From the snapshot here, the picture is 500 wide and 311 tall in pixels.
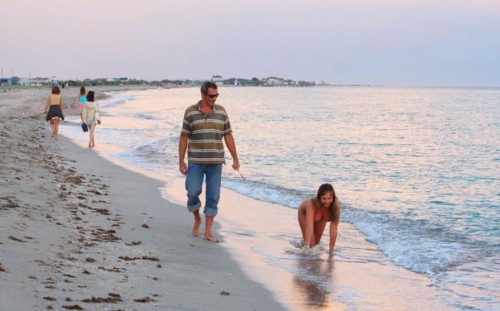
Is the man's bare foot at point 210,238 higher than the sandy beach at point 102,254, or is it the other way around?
the sandy beach at point 102,254

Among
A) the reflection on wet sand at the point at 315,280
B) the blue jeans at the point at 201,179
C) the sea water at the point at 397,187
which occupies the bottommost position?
the sea water at the point at 397,187

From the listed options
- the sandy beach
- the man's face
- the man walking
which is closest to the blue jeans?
the man walking

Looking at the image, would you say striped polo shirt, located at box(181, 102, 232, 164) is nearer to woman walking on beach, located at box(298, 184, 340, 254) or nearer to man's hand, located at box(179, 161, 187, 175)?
man's hand, located at box(179, 161, 187, 175)

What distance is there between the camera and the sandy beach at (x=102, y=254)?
4.77m

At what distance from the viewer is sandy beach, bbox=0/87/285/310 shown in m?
4.77

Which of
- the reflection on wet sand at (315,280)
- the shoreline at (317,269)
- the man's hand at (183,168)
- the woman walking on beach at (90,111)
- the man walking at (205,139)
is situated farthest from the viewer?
the woman walking on beach at (90,111)

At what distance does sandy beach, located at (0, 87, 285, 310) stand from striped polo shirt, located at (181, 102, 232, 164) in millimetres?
1032

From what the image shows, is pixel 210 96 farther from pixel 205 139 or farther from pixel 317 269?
pixel 317 269

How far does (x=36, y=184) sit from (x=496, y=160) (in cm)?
1823

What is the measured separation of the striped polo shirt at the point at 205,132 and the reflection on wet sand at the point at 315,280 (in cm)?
153

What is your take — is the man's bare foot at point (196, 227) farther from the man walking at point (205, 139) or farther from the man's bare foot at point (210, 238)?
the man walking at point (205, 139)

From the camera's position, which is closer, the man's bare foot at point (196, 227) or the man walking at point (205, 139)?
the man walking at point (205, 139)

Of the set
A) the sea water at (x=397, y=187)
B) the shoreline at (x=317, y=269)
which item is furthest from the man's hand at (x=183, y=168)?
the sea water at (x=397, y=187)

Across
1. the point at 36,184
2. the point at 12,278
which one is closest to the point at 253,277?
the point at 12,278
